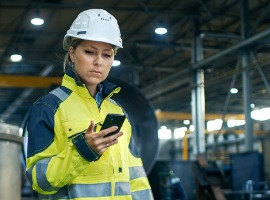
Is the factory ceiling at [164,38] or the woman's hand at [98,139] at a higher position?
the factory ceiling at [164,38]

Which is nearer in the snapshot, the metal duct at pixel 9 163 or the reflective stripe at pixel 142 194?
the reflective stripe at pixel 142 194

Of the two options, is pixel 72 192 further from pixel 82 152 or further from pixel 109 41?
pixel 109 41

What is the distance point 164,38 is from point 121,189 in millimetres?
13551

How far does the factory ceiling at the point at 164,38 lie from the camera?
11.4 metres

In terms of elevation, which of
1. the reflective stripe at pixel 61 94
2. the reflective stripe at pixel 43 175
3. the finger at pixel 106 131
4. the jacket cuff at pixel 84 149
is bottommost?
the reflective stripe at pixel 43 175

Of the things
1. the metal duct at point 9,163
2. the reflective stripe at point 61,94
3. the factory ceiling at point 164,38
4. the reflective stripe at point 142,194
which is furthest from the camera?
the factory ceiling at point 164,38

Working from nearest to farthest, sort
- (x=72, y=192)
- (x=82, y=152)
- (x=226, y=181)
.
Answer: (x=82, y=152)
(x=72, y=192)
(x=226, y=181)

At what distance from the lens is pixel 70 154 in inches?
60.3

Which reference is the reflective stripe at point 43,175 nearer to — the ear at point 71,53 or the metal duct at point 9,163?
the ear at point 71,53

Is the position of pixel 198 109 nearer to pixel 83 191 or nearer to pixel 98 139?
pixel 83 191

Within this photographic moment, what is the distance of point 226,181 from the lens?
941 cm

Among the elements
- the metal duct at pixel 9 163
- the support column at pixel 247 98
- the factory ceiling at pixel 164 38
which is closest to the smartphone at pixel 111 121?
the metal duct at pixel 9 163

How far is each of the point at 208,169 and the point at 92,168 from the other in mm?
7181

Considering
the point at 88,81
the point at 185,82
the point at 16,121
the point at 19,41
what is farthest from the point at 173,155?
the point at 88,81
